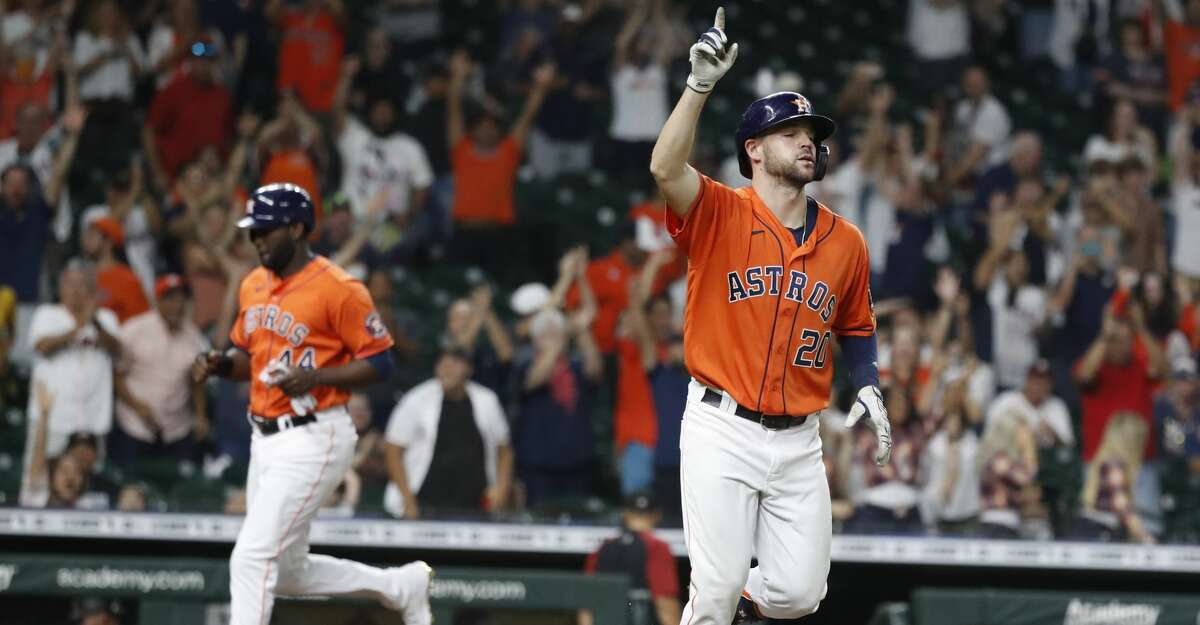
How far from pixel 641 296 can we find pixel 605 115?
10.8 feet

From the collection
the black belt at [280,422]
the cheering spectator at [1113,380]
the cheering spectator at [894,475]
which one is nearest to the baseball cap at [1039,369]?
the cheering spectator at [1113,380]

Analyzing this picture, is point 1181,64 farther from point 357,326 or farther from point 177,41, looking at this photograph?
point 357,326

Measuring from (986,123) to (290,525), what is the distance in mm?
8189

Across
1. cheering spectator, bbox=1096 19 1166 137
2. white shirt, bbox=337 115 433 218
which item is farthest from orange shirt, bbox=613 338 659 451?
cheering spectator, bbox=1096 19 1166 137

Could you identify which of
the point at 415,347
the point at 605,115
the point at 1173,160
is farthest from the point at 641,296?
the point at 1173,160

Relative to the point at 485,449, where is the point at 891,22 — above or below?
above

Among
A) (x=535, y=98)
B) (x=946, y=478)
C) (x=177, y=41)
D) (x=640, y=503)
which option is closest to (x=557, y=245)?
(x=535, y=98)

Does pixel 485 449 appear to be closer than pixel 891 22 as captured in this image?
Yes

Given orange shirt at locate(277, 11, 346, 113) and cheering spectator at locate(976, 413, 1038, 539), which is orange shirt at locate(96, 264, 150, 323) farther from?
cheering spectator at locate(976, 413, 1038, 539)

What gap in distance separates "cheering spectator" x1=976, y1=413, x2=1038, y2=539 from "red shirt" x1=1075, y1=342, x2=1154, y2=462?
61cm

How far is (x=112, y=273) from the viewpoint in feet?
33.1

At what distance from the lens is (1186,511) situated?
388 inches

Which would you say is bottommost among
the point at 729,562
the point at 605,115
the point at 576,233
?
the point at 729,562

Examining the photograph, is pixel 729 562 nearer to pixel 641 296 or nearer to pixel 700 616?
pixel 700 616
